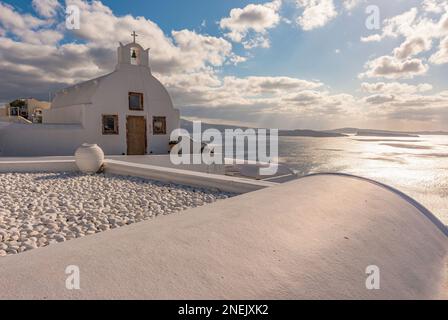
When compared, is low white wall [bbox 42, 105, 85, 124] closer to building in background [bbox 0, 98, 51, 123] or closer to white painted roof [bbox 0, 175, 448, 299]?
white painted roof [bbox 0, 175, 448, 299]

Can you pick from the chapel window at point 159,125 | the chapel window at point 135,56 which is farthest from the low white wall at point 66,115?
the chapel window at point 135,56

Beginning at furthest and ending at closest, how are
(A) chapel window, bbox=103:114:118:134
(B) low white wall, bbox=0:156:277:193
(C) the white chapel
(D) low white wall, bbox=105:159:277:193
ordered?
1. (A) chapel window, bbox=103:114:118:134
2. (C) the white chapel
3. (B) low white wall, bbox=0:156:277:193
4. (D) low white wall, bbox=105:159:277:193

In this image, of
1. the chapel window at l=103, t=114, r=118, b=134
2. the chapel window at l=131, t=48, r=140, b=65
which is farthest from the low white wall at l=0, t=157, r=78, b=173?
the chapel window at l=131, t=48, r=140, b=65

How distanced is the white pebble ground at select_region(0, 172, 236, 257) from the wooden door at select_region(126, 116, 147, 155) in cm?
789

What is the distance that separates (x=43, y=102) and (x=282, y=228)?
45373 mm

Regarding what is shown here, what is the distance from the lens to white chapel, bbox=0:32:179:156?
14789 mm

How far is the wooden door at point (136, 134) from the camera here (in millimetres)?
17016

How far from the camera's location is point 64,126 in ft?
51.3

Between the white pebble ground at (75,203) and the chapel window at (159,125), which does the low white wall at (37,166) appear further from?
the chapel window at (159,125)

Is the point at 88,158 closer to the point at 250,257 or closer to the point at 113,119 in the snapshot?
the point at 113,119

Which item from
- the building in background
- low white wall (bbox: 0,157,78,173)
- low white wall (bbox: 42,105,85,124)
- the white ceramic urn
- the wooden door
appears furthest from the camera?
the building in background

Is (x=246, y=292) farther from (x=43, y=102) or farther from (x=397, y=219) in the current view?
(x=43, y=102)

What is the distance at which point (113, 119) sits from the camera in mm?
16531

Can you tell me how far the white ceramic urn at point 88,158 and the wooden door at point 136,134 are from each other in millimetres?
7037
